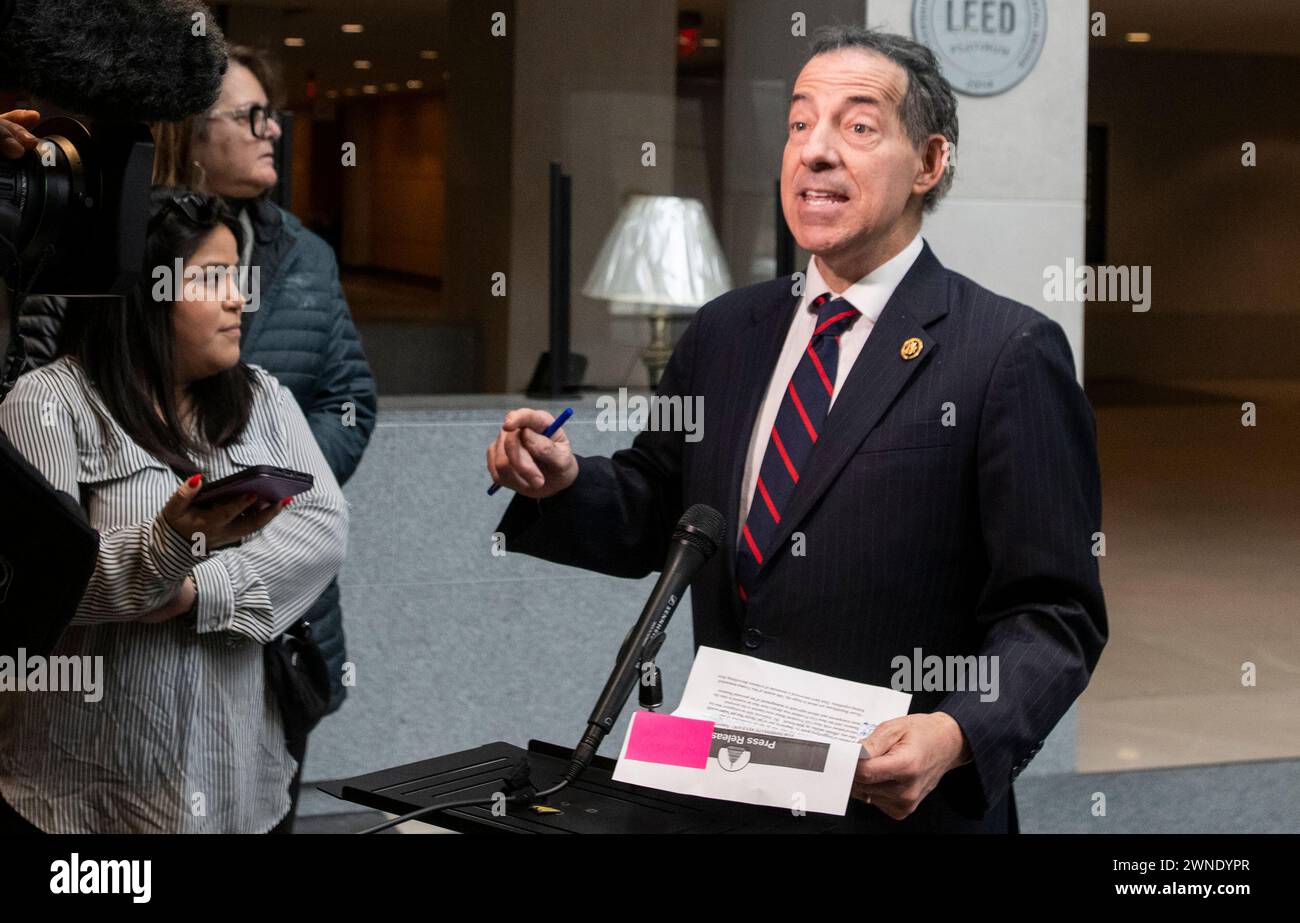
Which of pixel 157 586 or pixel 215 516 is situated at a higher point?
pixel 215 516

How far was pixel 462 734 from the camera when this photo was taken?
4.72 meters

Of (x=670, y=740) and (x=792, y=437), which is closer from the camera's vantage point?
(x=670, y=740)

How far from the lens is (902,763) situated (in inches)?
65.9

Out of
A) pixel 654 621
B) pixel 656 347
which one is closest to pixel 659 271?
pixel 656 347

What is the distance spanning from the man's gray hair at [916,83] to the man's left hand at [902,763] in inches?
31.9

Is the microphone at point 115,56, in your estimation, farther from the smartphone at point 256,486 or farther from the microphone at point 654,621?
the smartphone at point 256,486

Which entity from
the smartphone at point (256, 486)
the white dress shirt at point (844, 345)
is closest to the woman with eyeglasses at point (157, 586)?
the smartphone at point (256, 486)

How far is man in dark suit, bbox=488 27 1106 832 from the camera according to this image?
1937 millimetres

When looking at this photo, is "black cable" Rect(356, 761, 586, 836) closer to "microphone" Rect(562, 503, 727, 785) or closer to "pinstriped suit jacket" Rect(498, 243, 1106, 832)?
"microphone" Rect(562, 503, 727, 785)

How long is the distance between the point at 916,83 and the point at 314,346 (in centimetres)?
173

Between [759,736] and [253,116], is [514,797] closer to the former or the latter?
[759,736]

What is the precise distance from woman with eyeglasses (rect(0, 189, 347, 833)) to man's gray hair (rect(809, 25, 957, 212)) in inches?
46.7
